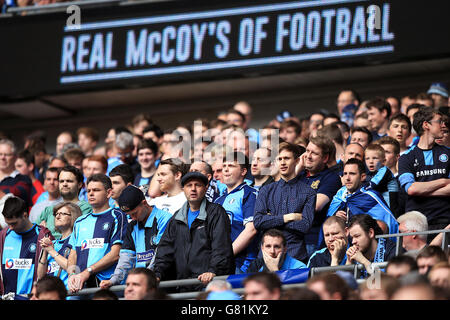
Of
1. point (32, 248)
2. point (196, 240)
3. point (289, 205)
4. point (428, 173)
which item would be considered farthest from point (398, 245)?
point (32, 248)

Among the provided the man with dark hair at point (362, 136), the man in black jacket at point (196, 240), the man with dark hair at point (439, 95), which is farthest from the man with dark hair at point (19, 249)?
the man with dark hair at point (439, 95)

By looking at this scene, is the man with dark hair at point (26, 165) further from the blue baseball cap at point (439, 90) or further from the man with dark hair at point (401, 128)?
the blue baseball cap at point (439, 90)

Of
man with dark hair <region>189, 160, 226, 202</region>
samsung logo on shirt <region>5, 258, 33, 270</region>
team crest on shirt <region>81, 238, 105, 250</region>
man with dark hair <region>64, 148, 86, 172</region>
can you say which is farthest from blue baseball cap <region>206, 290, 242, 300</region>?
man with dark hair <region>64, 148, 86, 172</region>

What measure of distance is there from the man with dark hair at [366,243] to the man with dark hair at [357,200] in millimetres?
454

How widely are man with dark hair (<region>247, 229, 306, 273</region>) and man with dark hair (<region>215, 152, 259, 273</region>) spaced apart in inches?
24.4

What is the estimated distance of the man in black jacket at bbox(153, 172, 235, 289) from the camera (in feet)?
27.2

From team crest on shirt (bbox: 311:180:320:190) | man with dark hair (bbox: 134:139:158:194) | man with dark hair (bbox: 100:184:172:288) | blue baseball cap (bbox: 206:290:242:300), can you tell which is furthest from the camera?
man with dark hair (bbox: 134:139:158:194)

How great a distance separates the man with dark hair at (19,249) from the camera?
372 inches

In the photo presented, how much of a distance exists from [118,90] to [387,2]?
4840mm

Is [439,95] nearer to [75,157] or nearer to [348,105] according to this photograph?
[348,105]

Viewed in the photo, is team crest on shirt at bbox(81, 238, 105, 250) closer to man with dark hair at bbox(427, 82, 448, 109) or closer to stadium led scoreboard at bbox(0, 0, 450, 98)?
man with dark hair at bbox(427, 82, 448, 109)

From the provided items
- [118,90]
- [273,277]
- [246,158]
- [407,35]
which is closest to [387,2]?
[407,35]

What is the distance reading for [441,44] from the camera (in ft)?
41.2
